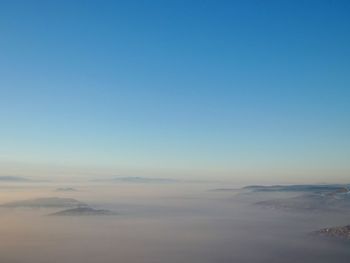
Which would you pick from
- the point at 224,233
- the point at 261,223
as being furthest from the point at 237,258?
the point at 261,223

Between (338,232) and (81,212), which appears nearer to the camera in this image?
(338,232)

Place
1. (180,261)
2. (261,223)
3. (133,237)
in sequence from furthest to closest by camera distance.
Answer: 1. (261,223)
2. (133,237)
3. (180,261)

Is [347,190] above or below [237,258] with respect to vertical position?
above

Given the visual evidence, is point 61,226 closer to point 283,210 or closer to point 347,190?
point 283,210

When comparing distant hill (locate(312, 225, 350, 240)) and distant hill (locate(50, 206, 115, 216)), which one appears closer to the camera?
distant hill (locate(312, 225, 350, 240))

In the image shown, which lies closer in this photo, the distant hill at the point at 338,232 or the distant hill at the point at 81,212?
the distant hill at the point at 338,232

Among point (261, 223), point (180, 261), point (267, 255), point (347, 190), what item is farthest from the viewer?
point (347, 190)

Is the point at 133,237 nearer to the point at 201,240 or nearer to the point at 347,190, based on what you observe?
the point at 201,240

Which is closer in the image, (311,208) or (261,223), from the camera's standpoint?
(261,223)

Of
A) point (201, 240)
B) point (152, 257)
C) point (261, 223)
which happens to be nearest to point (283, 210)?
point (261, 223)
